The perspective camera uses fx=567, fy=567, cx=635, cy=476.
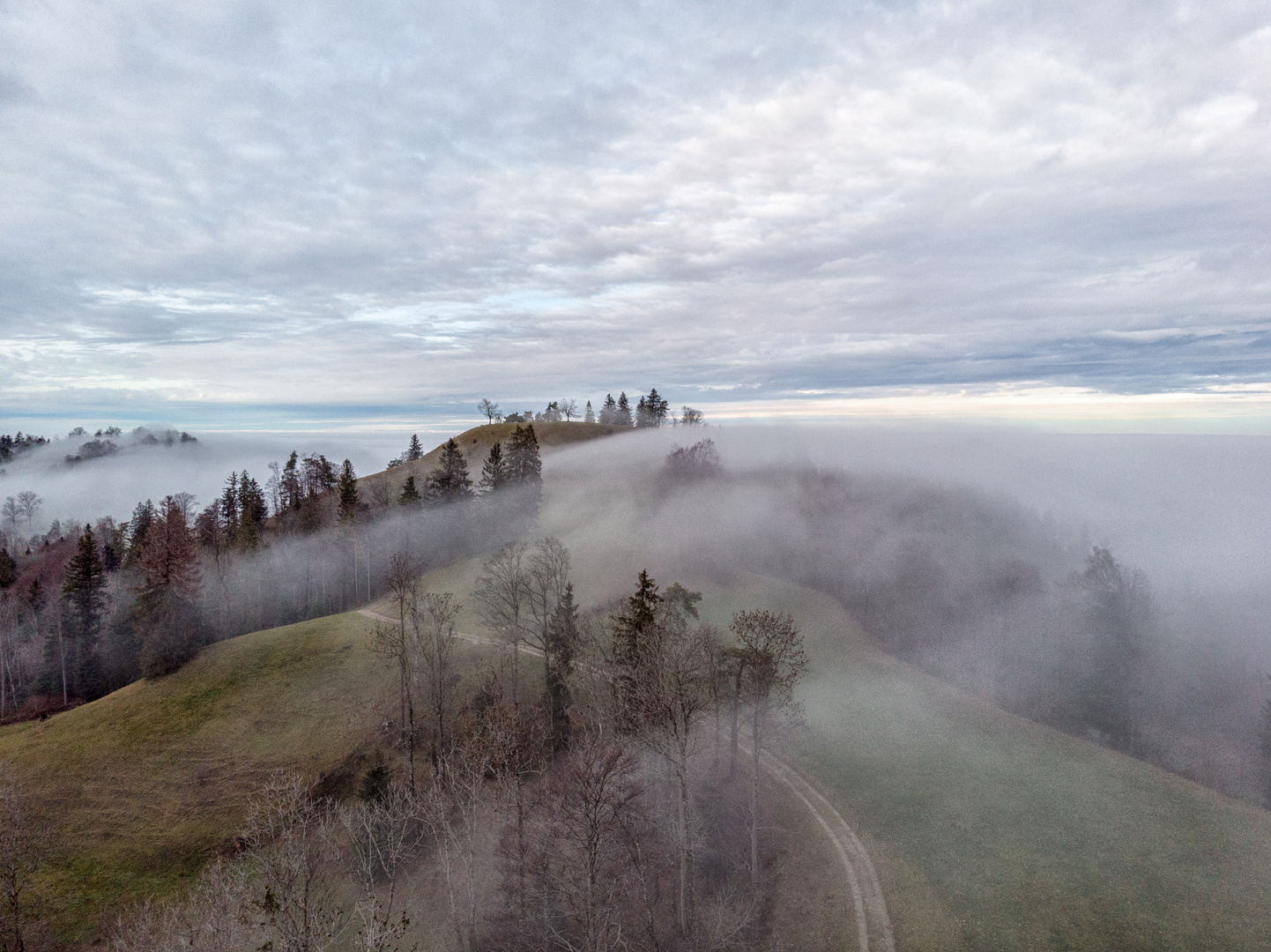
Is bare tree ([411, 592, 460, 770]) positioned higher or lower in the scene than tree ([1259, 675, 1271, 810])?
higher

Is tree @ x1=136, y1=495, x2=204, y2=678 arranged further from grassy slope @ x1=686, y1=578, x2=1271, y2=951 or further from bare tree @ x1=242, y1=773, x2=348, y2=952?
grassy slope @ x1=686, y1=578, x2=1271, y2=951

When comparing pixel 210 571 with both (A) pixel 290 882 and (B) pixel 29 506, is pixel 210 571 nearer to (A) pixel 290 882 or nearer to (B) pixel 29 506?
(A) pixel 290 882

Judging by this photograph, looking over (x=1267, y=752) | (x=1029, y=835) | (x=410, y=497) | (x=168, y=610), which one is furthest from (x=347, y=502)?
(x=1267, y=752)

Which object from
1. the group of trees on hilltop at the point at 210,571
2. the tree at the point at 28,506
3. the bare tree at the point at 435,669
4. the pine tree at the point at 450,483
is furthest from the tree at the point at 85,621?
the tree at the point at 28,506

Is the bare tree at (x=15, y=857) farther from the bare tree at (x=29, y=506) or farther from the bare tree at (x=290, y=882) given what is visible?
the bare tree at (x=29, y=506)

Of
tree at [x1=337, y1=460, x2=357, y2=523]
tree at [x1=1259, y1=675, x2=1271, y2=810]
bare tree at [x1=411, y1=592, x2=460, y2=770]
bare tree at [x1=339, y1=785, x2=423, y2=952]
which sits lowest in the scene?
tree at [x1=1259, y1=675, x2=1271, y2=810]

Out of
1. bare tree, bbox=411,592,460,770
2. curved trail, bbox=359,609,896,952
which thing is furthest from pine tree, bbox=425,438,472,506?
curved trail, bbox=359,609,896,952
